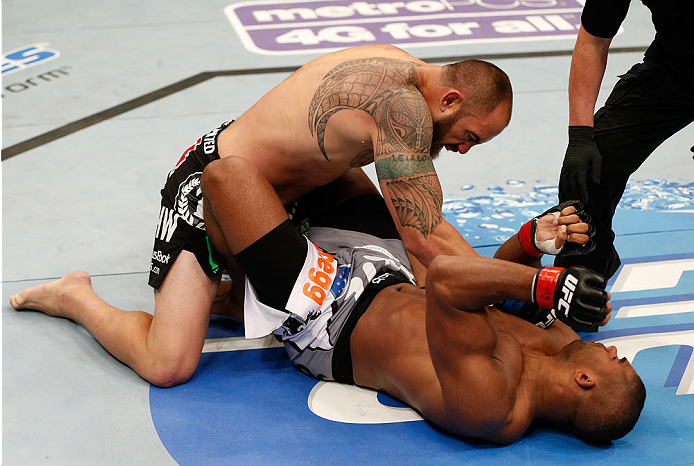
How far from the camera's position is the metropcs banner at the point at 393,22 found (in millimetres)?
6176

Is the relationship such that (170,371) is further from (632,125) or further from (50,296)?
(632,125)

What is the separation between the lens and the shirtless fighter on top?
2576 millimetres

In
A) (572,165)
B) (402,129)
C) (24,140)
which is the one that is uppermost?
(402,129)

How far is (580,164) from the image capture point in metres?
2.99

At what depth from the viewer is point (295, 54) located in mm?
5965

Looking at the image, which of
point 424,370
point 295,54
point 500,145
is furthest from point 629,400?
point 295,54

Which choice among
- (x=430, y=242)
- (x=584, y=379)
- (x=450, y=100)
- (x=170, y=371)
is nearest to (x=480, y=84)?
(x=450, y=100)

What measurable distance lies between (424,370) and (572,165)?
1.05m

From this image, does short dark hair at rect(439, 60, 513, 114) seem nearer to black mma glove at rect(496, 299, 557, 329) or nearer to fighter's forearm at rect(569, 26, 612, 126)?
fighter's forearm at rect(569, 26, 612, 126)

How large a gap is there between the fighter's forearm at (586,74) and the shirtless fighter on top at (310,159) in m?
0.53

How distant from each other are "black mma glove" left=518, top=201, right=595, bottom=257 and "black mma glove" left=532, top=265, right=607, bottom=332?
0.63 metres

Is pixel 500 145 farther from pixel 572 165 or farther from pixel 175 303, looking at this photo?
pixel 175 303

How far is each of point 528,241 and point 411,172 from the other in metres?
0.67

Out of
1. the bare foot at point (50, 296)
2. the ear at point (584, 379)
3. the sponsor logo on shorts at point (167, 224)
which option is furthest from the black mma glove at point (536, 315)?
the bare foot at point (50, 296)
